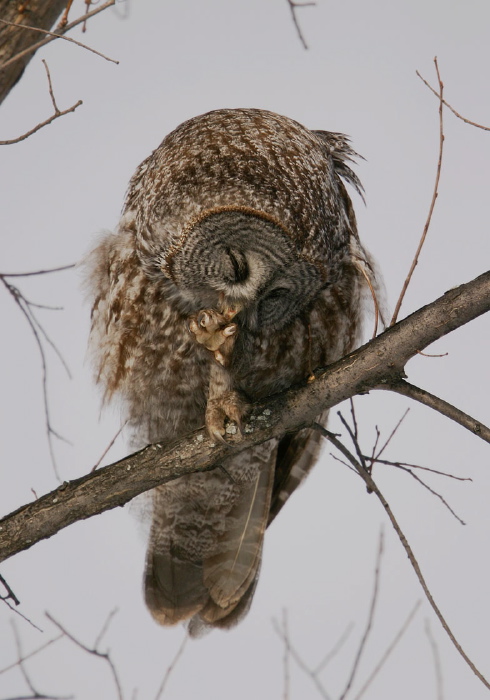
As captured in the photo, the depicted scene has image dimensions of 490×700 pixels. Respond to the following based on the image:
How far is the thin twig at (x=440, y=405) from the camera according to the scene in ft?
9.02

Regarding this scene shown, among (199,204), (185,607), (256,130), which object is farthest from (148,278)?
(185,607)

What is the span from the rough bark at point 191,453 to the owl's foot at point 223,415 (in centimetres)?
3

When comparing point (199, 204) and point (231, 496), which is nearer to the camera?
point (199, 204)

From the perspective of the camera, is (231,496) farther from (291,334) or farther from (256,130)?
(256,130)

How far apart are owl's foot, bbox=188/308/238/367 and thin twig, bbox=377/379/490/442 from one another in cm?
57

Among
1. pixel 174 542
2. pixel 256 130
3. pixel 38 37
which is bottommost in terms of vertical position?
pixel 174 542

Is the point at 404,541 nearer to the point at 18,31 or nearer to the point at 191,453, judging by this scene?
the point at 191,453

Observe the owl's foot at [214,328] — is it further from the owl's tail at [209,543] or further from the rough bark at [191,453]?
the owl's tail at [209,543]

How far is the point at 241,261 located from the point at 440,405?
0.82 m

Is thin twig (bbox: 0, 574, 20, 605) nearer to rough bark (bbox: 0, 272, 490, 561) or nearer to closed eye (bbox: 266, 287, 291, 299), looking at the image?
rough bark (bbox: 0, 272, 490, 561)

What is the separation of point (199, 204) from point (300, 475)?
5.74ft

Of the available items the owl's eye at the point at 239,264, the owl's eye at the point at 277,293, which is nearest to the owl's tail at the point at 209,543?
the owl's eye at the point at 277,293

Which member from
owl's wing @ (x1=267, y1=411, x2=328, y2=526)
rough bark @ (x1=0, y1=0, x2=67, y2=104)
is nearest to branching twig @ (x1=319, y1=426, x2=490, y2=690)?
owl's wing @ (x1=267, y1=411, x2=328, y2=526)

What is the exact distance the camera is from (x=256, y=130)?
350 centimetres
